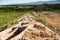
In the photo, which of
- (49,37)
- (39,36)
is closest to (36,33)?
(39,36)

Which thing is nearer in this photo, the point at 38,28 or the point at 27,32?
the point at 27,32

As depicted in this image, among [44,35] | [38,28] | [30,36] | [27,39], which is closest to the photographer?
[27,39]

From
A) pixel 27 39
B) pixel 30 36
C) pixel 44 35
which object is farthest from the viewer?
pixel 44 35

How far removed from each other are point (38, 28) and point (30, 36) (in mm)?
1950

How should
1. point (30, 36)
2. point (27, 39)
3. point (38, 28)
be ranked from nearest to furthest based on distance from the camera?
point (27, 39)
point (30, 36)
point (38, 28)

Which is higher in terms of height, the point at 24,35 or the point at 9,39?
the point at 24,35

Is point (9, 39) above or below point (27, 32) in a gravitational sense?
below

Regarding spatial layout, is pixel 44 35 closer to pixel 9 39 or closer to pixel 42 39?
pixel 42 39

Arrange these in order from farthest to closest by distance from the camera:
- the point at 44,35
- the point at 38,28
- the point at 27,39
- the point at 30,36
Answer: the point at 38,28, the point at 44,35, the point at 30,36, the point at 27,39

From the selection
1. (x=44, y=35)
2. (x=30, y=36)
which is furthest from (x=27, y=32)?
(x=44, y=35)

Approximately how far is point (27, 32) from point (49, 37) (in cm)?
159

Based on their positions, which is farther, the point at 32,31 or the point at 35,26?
the point at 35,26

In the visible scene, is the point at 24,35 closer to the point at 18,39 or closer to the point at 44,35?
the point at 18,39

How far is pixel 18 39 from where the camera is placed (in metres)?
11.0
